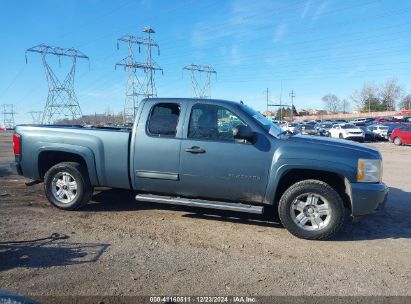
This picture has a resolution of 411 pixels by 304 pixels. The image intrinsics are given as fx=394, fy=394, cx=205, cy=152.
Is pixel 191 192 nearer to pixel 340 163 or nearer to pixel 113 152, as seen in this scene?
pixel 113 152

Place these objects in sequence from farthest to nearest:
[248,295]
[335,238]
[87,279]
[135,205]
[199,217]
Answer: [135,205] < [199,217] < [335,238] < [87,279] < [248,295]

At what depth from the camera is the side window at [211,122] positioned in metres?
5.75

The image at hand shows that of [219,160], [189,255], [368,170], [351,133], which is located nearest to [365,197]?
[368,170]

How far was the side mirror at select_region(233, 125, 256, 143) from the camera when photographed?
5410 millimetres

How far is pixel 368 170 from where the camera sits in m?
5.22

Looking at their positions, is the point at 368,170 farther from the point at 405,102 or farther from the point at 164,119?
the point at 405,102

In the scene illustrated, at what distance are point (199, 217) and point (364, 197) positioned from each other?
2497 mm

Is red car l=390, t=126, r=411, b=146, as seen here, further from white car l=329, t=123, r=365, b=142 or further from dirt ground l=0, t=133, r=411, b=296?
dirt ground l=0, t=133, r=411, b=296

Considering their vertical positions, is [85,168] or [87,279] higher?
[85,168]

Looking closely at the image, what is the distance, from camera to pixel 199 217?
6.30 m

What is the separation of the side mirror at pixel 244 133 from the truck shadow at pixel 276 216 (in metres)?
1.39

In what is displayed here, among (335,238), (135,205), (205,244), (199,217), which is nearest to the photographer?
(205,244)

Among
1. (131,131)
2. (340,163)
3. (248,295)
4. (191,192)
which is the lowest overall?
(248,295)

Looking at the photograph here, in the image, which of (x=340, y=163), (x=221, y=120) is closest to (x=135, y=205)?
(x=221, y=120)
